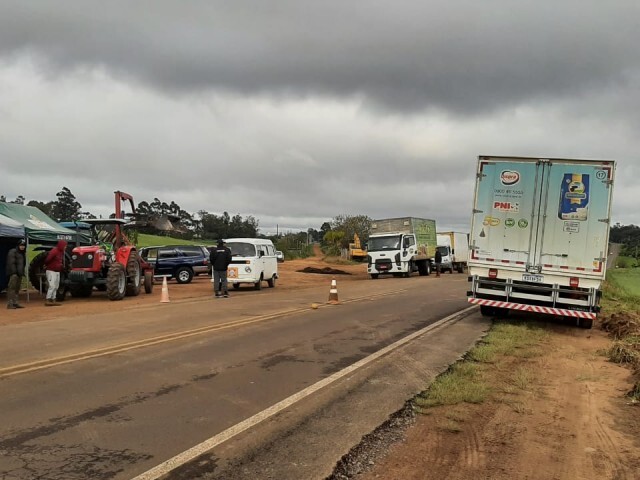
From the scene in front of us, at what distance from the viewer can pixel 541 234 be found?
41.4 feet

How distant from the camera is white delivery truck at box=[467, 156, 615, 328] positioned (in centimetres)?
1209

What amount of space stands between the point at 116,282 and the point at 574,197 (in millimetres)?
13721

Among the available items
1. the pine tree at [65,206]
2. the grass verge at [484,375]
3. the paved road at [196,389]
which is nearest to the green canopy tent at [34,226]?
the paved road at [196,389]

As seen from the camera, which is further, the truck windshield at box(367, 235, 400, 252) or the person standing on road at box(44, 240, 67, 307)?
the truck windshield at box(367, 235, 400, 252)

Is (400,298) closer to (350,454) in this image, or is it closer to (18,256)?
(18,256)

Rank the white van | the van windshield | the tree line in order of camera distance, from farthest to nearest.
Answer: the tree line → the van windshield → the white van

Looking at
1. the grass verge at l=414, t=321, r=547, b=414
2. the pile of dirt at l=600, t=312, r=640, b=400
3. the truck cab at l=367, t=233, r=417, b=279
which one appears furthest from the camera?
the truck cab at l=367, t=233, r=417, b=279

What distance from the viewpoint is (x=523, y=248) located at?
41.9ft

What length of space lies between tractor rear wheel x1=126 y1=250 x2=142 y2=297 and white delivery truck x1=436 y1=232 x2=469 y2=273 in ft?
97.7

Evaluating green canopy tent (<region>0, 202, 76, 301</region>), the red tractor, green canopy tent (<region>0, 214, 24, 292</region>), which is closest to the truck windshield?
the red tractor

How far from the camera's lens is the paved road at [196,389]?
4598 millimetres

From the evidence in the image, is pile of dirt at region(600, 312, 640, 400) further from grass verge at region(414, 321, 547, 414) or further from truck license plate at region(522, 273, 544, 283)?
truck license plate at region(522, 273, 544, 283)

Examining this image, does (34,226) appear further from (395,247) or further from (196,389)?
(395,247)

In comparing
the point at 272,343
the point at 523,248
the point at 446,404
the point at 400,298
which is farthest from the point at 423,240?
the point at 446,404
